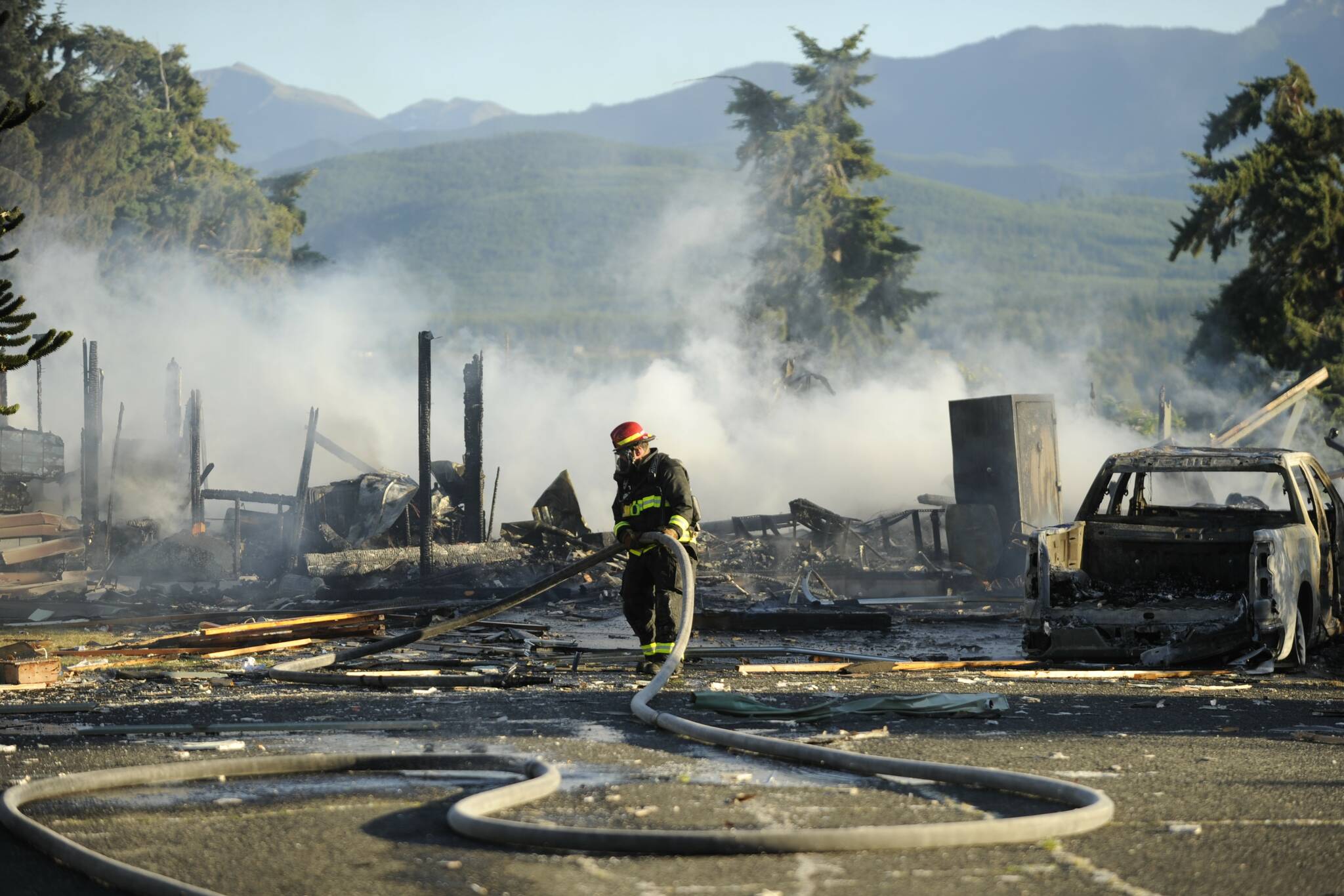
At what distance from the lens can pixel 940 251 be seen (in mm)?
196000

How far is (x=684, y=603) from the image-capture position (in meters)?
9.63

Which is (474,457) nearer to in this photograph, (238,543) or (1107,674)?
(238,543)

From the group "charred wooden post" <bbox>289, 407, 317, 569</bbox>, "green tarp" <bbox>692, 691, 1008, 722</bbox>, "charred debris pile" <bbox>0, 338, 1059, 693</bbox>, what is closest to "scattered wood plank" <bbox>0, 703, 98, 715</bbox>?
"charred debris pile" <bbox>0, 338, 1059, 693</bbox>

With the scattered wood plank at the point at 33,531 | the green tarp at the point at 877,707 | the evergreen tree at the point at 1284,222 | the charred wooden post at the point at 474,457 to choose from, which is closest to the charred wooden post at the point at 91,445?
the scattered wood plank at the point at 33,531

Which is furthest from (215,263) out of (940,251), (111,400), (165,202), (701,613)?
(940,251)

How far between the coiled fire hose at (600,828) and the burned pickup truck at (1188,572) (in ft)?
14.4

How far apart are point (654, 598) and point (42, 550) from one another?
15.7m

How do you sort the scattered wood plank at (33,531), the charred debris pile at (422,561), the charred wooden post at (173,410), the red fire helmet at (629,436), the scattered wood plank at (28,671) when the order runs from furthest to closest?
the charred wooden post at (173,410) < the scattered wood plank at (33,531) < the charred debris pile at (422,561) < the red fire helmet at (629,436) < the scattered wood plank at (28,671)

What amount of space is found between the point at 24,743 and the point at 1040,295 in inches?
6373

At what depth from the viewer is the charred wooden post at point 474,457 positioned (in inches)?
797

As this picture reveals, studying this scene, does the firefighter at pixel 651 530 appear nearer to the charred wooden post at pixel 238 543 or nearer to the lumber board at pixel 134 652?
the lumber board at pixel 134 652

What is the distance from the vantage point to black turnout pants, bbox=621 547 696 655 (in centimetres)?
1036

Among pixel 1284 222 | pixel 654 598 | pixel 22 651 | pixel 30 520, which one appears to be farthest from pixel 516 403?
pixel 22 651

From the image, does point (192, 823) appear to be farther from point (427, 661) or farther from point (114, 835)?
point (427, 661)
